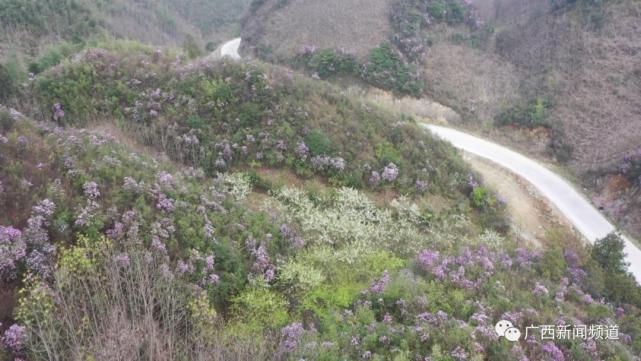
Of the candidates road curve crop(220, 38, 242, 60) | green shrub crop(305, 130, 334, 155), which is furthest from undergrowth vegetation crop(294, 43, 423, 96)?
green shrub crop(305, 130, 334, 155)

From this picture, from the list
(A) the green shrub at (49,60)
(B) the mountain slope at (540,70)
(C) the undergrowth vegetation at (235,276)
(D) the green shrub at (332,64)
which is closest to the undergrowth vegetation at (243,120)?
(C) the undergrowth vegetation at (235,276)

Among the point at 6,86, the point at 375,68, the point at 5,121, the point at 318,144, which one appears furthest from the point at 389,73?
the point at 5,121

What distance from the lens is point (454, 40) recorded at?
50938 millimetres

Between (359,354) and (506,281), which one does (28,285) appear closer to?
(359,354)

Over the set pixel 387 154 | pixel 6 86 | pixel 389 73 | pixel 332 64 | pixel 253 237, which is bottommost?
pixel 253 237

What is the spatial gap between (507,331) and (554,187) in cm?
1836

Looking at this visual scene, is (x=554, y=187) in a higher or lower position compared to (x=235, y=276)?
lower

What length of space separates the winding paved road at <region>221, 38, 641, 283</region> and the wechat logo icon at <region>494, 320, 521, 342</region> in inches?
498

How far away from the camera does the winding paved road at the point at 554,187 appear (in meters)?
26.0

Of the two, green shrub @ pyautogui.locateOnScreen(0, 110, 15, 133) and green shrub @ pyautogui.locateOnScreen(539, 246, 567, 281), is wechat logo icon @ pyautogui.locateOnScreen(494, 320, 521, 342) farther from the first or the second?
green shrub @ pyautogui.locateOnScreen(0, 110, 15, 133)

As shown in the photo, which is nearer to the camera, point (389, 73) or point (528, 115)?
point (528, 115)

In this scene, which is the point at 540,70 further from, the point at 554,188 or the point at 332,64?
the point at 332,64

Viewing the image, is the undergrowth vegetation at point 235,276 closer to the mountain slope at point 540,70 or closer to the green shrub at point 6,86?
the green shrub at point 6,86

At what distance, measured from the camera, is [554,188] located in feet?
97.4
